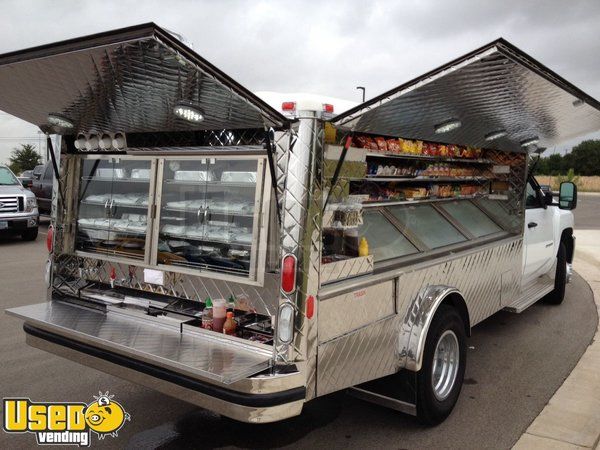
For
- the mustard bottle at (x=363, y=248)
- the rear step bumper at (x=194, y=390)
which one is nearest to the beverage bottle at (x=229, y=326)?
the rear step bumper at (x=194, y=390)

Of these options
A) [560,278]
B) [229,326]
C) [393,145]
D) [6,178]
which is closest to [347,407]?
[229,326]

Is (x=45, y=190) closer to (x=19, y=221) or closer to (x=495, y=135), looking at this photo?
(x=19, y=221)

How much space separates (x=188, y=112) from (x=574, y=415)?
3.47 m

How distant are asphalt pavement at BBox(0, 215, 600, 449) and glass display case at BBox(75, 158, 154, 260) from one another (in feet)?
3.78

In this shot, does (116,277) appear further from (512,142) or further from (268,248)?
(512,142)

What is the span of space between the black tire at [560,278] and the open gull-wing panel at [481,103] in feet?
7.71

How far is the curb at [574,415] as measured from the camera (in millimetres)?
3359

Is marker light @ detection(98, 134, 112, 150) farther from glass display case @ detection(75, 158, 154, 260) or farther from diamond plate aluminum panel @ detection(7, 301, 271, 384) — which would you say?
diamond plate aluminum panel @ detection(7, 301, 271, 384)

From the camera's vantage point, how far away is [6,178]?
1272cm

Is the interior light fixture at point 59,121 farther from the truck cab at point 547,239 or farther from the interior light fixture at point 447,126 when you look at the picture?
the truck cab at point 547,239

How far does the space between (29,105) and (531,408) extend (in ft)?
14.0

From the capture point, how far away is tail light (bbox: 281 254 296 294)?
9.07 feet

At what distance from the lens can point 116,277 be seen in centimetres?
391

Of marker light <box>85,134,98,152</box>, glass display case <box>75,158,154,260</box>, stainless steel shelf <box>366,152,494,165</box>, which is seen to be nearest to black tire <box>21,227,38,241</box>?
glass display case <box>75,158,154,260</box>
